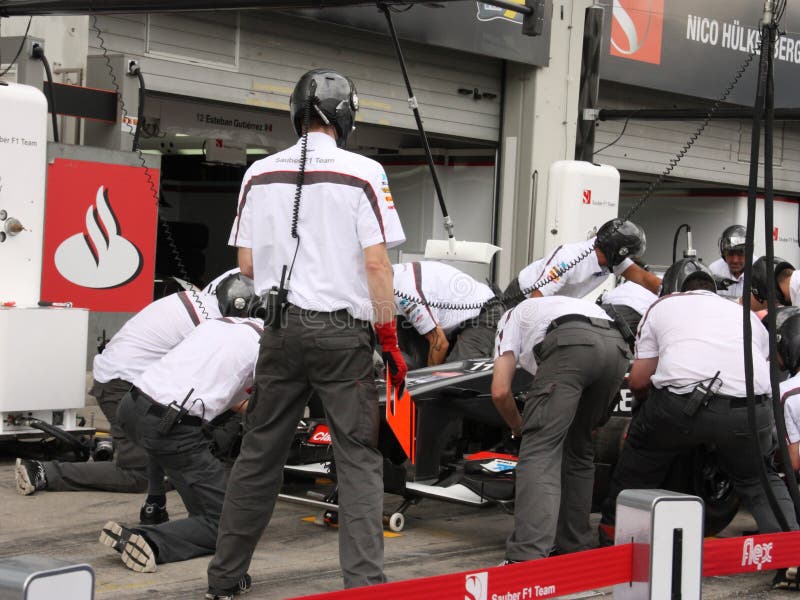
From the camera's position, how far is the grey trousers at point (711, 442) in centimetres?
550

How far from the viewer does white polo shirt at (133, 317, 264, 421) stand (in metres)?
5.31

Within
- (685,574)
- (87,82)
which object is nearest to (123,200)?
(87,82)

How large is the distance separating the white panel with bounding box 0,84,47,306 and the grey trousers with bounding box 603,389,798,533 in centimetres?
412

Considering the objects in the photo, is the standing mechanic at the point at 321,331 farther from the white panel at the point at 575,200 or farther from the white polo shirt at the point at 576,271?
the white panel at the point at 575,200

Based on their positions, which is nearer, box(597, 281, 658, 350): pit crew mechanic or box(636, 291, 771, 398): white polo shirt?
box(636, 291, 771, 398): white polo shirt

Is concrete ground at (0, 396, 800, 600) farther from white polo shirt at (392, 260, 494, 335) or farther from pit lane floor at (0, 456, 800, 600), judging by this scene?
white polo shirt at (392, 260, 494, 335)

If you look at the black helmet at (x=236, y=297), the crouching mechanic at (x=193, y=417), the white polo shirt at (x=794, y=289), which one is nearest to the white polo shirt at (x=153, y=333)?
the black helmet at (x=236, y=297)

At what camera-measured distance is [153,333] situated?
6.56m

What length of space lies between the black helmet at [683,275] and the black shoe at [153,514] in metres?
2.72

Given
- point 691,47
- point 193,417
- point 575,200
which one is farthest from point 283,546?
point 691,47

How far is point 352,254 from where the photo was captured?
14.6ft

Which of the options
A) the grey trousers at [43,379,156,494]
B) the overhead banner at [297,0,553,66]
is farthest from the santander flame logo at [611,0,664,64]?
the grey trousers at [43,379,156,494]

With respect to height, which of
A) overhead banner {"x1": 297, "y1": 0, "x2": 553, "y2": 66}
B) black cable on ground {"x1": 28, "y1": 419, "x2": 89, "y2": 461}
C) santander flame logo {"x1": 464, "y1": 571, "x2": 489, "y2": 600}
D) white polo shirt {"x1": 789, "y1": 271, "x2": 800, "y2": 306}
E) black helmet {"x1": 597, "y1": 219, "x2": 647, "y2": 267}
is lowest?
black cable on ground {"x1": 28, "y1": 419, "x2": 89, "y2": 461}

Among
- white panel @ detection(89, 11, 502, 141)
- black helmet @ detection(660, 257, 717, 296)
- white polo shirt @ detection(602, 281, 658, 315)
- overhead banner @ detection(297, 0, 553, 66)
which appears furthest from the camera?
overhead banner @ detection(297, 0, 553, 66)
